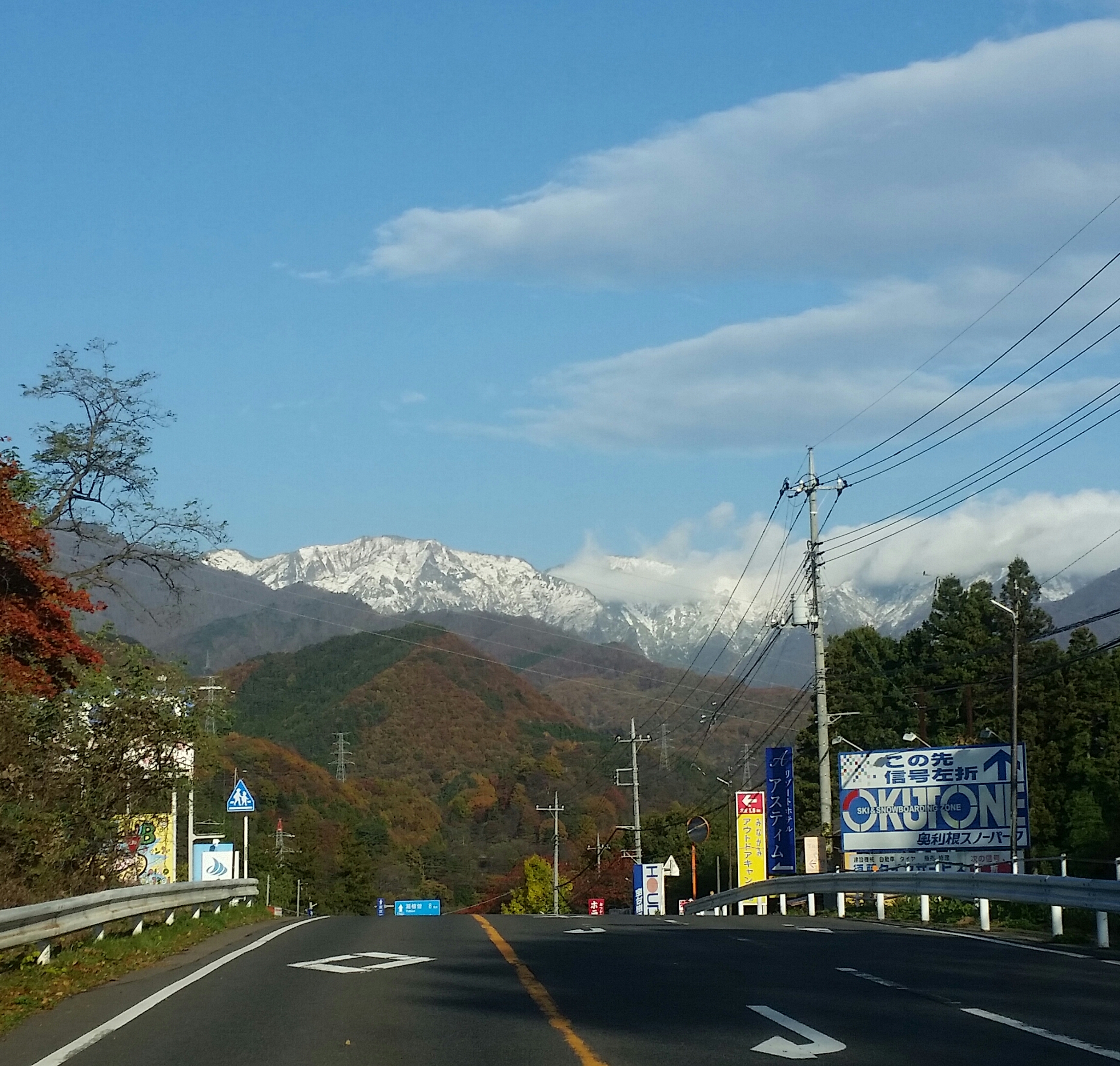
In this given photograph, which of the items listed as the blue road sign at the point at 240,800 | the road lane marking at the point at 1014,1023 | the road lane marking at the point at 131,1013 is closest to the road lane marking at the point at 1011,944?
the road lane marking at the point at 1014,1023

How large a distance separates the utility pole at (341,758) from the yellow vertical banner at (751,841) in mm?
105992

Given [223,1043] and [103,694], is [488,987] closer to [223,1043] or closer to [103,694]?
[223,1043]

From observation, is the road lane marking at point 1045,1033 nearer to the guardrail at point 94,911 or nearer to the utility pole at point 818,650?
the guardrail at point 94,911

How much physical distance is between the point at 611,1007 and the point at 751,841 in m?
43.2

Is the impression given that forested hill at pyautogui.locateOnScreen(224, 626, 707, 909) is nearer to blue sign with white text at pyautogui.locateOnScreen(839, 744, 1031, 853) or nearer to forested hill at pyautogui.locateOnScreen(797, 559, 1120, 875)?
forested hill at pyautogui.locateOnScreen(797, 559, 1120, 875)

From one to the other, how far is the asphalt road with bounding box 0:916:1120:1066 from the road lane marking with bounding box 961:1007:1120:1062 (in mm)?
34

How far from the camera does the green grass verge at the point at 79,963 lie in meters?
12.0

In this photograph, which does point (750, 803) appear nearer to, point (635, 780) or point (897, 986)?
point (635, 780)

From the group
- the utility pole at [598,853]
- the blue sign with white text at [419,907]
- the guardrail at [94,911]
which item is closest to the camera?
the guardrail at [94,911]

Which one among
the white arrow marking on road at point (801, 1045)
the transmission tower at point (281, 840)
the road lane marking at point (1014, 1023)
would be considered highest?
the white arrow marking on road at point (801, 1045)

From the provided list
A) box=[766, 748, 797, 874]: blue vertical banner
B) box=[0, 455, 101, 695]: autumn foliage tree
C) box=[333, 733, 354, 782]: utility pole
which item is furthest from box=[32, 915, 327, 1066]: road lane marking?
box=[333, 733, 354, 782]: utility pole

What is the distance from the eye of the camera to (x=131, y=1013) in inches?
441

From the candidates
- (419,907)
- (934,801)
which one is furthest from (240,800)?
(419,907)

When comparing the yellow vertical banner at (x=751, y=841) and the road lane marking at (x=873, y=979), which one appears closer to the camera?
the road lane marking at (x=873, y=979)
